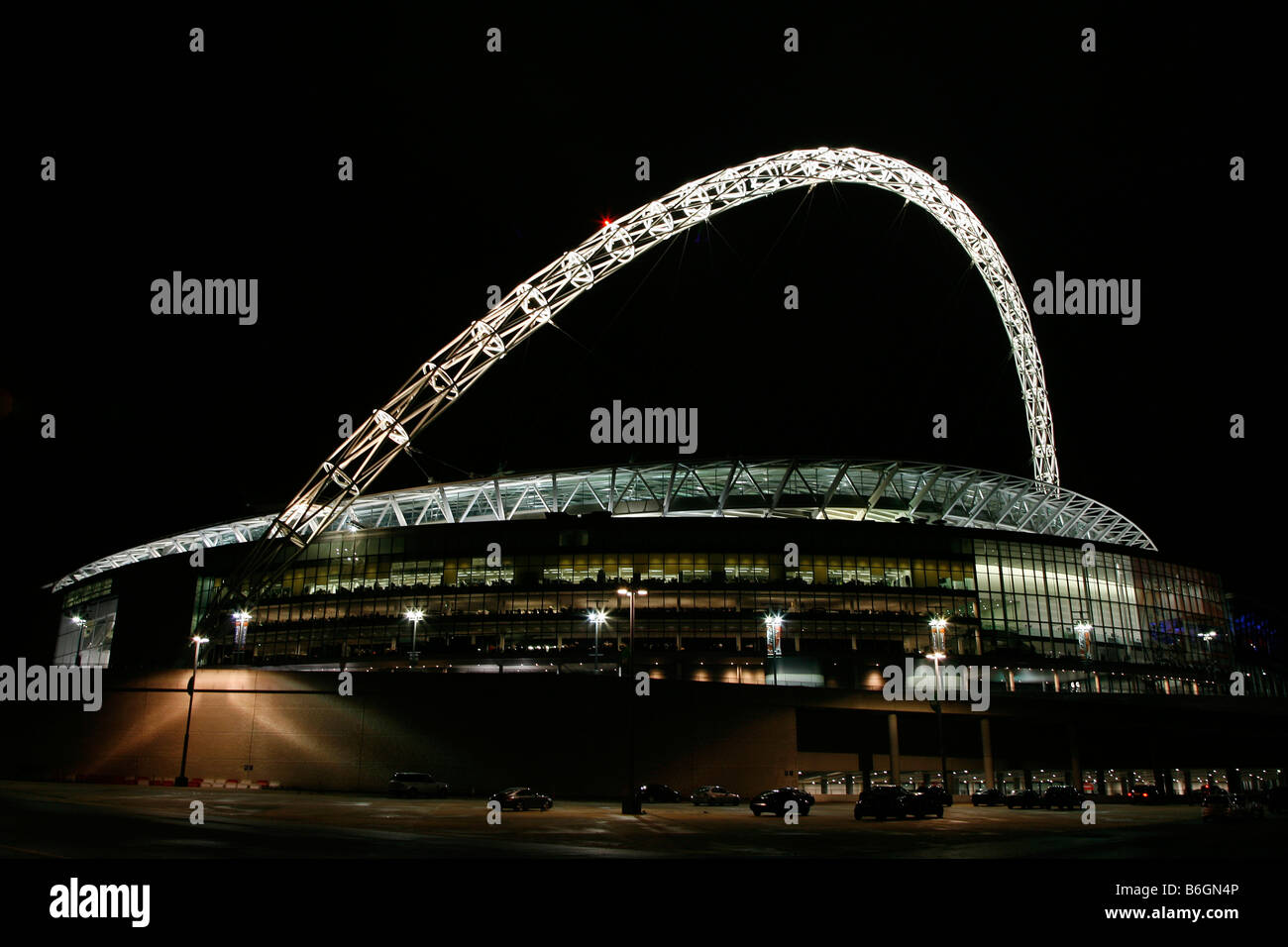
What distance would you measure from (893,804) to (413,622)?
43909mm

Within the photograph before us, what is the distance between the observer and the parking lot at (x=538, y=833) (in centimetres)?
1877

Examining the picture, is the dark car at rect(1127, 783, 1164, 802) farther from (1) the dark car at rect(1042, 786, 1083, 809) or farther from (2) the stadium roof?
(2) the stadium roof

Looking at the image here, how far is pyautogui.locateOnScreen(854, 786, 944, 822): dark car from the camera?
33938 mm

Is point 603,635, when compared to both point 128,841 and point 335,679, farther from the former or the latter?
point 128,841

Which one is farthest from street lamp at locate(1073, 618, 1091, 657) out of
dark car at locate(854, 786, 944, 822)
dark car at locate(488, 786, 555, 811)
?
dark car at locate(488, 786, 555, 811)

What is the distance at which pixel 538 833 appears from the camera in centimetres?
2480

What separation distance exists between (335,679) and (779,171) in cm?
3750

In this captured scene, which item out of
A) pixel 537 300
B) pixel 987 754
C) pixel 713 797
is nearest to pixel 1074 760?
pixel 987 754

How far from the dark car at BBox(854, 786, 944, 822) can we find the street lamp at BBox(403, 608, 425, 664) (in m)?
38.7

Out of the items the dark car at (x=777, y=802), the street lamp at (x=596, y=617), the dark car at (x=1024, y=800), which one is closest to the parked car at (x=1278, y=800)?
the dark car at (x=1024, y=800)

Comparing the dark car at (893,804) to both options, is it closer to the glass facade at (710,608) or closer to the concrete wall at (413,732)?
the concrete wall at (413,732)

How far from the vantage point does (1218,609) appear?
282 feet
